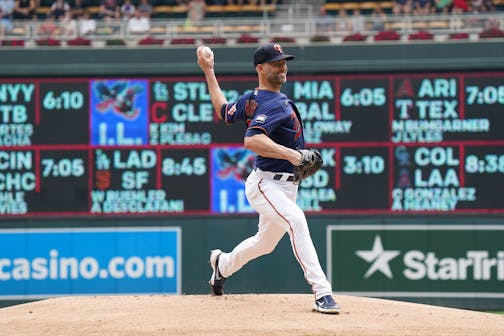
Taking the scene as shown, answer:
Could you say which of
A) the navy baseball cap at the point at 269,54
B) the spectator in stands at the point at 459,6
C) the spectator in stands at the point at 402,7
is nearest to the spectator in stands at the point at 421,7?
the spectator in stands at the point at 402,7

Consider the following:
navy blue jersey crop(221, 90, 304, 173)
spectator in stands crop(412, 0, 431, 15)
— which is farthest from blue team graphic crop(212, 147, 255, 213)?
navy blue jersey crop(221, 90, 304, 173)

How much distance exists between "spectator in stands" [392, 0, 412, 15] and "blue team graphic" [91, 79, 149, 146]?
13.2 ft

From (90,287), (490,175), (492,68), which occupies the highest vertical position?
(492,68)


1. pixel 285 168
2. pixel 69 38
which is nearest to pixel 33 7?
pixel 69 38

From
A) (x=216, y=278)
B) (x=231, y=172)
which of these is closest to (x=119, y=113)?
(x=231, y=172)

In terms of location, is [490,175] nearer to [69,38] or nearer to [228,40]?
[228,40]

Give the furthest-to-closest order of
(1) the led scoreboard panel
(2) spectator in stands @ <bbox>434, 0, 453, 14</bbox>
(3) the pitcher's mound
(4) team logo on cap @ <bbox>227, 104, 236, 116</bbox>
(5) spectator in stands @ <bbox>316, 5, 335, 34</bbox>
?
(2) spectator in stands @ <bbox>434, 0, 453, 14</bbox>
(5) spectator in stands @ <bbox>316, 5, 335, 34</bbox>
(1) the led scoreboard panel
(4) team logo on cap @ <bbox>227, 104, 236, 116</bbox>
(3) the pitcher's mound

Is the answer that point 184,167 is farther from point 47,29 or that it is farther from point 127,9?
point 127,9

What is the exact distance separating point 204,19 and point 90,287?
13.2 feet

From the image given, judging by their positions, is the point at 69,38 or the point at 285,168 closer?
the point at 285,168

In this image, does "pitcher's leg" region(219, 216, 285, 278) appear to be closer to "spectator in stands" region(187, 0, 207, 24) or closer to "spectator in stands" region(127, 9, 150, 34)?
"spectator in stands" region(127, 9, 150, 34)

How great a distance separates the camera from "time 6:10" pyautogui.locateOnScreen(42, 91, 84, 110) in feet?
48.0

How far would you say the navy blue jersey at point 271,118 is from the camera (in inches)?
319

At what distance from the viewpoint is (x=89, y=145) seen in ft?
47.7
